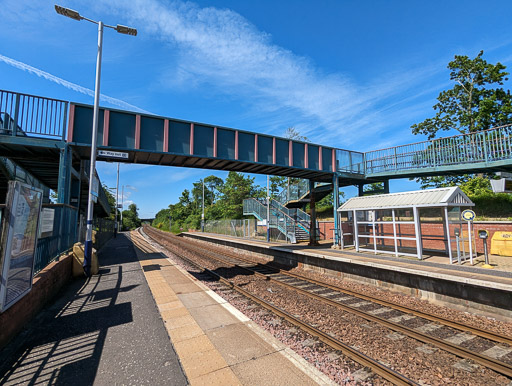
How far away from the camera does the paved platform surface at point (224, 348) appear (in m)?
3.79

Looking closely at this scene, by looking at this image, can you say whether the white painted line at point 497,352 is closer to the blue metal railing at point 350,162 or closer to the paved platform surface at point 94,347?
the paved platform surface at point 94,347

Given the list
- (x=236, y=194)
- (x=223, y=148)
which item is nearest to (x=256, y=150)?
(x=223, y=148)

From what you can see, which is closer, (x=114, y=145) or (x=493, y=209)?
(x=114, y=145)

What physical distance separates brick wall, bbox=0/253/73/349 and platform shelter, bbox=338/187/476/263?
12.6 m

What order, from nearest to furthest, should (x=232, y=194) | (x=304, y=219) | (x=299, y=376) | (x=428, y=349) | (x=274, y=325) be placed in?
(x=299, y=376) < (x=428, y=349) < (x=274, y=325) < (x=304, y=219) < (x=232, y=194)

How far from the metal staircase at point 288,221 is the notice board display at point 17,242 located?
1803cm

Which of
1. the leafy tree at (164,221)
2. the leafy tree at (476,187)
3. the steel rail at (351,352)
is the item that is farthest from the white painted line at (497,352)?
the leafy tree at (164,221)

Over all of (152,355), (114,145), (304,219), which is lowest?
(152,355)

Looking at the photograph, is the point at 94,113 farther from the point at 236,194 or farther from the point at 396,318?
the point at 236,194

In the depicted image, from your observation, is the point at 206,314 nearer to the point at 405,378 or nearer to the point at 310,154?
the point at 405,378

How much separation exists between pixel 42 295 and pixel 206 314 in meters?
4.30

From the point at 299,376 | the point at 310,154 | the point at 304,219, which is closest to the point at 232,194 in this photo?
the point at 304,219

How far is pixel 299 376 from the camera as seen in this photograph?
384cm

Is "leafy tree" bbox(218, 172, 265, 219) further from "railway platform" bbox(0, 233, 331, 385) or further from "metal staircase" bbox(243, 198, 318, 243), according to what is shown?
"railway platform" bbox(0, 233, 331, 385)
